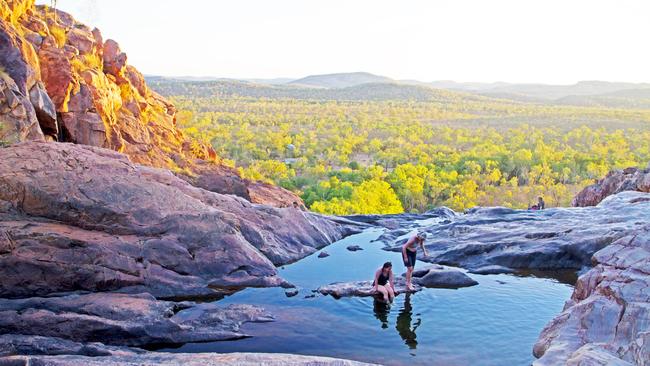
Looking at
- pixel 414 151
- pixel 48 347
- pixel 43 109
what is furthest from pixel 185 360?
pixel 414 151

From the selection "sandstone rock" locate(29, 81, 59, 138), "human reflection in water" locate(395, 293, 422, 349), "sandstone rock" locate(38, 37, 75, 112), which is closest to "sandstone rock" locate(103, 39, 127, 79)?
"sandstone rock" locate(38, 37, 75, 112)

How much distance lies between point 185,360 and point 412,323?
6240mm

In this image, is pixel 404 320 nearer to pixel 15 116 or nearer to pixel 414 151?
pixel 15 116

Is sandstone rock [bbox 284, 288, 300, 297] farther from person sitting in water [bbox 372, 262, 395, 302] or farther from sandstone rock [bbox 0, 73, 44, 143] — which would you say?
sandstone rock [bbox 0, 73, 44, 143]

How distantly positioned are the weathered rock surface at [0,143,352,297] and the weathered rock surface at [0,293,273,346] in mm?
976

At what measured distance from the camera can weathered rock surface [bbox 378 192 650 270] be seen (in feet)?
65.8

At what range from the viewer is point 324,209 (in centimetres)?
3959

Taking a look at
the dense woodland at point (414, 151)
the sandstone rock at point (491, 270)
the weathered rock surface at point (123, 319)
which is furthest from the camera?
the dense woodland at point (414, 151)

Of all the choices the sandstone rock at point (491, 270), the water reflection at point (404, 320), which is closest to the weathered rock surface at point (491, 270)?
the sandstone rock at point (491, 270)

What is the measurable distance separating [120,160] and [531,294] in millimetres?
13553

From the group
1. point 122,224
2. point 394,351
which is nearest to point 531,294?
point 394,351

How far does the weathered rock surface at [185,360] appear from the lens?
33.6ft

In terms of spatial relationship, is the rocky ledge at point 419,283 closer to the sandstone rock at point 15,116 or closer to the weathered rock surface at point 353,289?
the weathered rock surface at point 353,289

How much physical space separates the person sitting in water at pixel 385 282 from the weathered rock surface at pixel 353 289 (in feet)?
0.81
